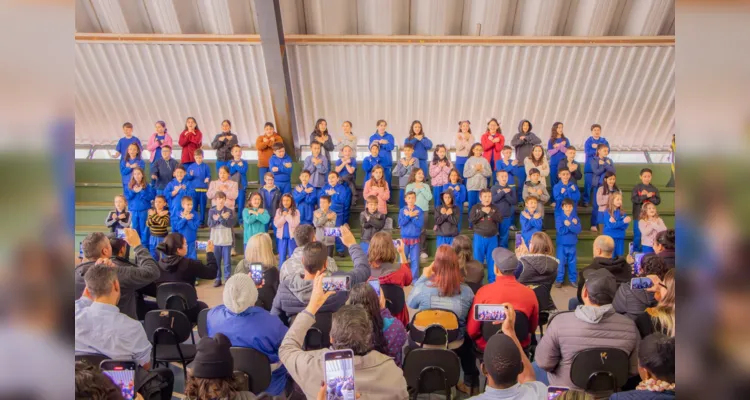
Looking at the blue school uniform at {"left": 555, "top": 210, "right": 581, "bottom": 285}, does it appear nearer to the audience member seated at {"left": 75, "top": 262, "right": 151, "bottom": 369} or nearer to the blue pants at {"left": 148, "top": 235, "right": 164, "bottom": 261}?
the blue pants at {"left": 148, "top": 235, "right": 164, "bottom": 261}

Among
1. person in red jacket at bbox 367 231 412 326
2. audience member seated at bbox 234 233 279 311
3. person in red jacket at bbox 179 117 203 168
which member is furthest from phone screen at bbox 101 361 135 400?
person in red jacket at bbox 179 117 203 168

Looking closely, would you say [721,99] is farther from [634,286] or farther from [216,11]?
[216,11]

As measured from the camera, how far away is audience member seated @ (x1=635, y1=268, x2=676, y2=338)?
3.47m

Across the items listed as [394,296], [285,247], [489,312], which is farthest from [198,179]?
[489,312]

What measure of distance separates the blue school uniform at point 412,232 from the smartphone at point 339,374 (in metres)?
5.54

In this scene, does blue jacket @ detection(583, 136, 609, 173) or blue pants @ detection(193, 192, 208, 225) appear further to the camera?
blue jacket @ detection(583, 136, 609, 173)

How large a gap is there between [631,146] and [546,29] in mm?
3415

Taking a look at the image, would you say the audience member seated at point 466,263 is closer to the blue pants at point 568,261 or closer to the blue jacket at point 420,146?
the blue pants at point 568,261

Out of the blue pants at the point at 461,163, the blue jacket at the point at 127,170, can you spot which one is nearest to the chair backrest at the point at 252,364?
the blue jacket at the point at 127,170

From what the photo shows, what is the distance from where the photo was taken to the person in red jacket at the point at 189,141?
31.2 feet

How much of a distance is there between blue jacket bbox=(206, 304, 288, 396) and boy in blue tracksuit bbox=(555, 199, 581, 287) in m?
5.27

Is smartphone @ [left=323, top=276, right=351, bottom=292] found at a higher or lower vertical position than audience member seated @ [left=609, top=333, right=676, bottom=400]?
higher

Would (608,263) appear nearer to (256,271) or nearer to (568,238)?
(568,238)

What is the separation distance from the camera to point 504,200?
837 centimetres
